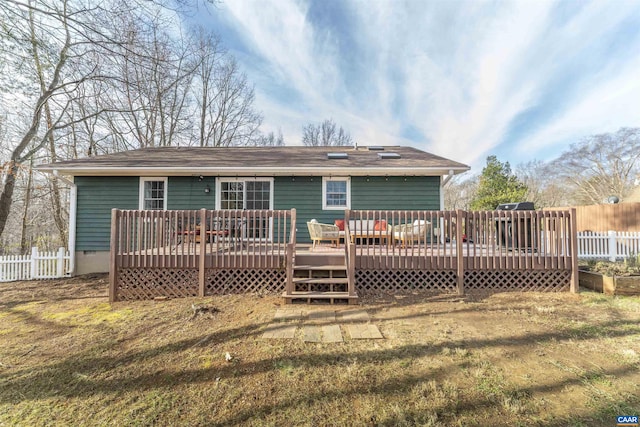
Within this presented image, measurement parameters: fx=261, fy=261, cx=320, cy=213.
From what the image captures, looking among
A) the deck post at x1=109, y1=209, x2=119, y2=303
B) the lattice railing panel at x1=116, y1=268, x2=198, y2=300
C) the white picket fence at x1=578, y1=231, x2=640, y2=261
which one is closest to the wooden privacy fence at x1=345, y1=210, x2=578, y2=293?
the lattice railing panel at x1=116, y1=268, x2=198, y2=300

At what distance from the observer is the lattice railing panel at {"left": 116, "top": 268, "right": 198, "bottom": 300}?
16.8ft

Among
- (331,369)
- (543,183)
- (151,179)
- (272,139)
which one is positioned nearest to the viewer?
(331,369)

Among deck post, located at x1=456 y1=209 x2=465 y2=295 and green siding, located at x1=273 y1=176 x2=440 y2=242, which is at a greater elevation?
green siding, located at x1=273 y1=176 x2=440 y2=242

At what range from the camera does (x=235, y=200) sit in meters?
8.16

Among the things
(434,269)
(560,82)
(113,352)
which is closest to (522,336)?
(434,269)

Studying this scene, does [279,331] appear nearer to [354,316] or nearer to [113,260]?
[354,316]

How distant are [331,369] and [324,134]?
24612mm

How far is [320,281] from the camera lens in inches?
183

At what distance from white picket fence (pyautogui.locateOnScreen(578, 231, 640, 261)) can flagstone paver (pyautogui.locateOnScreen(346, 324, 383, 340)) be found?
30.5ft

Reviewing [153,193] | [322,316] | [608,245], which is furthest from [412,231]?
[608,245]

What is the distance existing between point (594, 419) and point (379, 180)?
6.54 m

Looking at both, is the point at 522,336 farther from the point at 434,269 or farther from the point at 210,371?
the point at 210,371

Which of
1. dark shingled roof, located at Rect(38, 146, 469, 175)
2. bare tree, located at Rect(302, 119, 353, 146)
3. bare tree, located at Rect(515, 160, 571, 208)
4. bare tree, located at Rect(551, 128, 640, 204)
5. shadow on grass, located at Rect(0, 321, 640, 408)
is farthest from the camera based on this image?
bare tree, located at Rect(515, 160, 571, 208)

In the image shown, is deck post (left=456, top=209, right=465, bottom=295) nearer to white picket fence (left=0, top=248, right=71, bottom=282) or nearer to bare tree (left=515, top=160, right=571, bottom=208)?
white picket fence (left=0, top=248, right=71, bottom=282)
